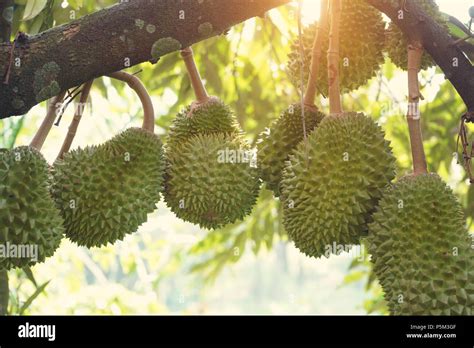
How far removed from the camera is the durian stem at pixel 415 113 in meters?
1.44

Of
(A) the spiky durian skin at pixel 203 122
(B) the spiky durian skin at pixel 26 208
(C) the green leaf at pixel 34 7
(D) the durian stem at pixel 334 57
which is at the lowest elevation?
(B) the spiky durian skin at pixel 26 208

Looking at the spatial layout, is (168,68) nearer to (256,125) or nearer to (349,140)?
(256,125)

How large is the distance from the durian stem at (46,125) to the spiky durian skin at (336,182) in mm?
562

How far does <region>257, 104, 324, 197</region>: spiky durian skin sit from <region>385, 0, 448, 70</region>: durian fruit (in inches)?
9.3

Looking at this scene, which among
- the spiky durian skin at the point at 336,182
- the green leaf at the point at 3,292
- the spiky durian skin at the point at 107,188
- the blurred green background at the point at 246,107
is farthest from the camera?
the blurred green background at the point at 246,107

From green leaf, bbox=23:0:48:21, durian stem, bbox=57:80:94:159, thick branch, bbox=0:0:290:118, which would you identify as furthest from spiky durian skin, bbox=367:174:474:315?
green leaf, bbox=23:0:48:21

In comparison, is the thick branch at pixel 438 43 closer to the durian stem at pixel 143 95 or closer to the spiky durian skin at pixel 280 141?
the spiky durian skin at pixel 280 141

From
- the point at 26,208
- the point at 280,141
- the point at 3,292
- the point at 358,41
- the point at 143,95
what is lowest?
the point at 3,292

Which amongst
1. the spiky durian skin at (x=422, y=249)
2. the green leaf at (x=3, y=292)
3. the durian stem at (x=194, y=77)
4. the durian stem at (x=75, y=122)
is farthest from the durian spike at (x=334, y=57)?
the green leaf at (x=3, y=292)

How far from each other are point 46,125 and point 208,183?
1.32ft

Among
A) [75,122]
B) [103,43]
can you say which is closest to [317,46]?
[103,43]

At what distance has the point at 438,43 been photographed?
1.47 meters

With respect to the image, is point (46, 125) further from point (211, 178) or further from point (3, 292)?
point (3, 292)

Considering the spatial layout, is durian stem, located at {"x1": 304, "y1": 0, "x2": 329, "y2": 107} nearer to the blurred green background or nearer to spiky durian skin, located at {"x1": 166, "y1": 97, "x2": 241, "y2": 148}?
the blurred green background
